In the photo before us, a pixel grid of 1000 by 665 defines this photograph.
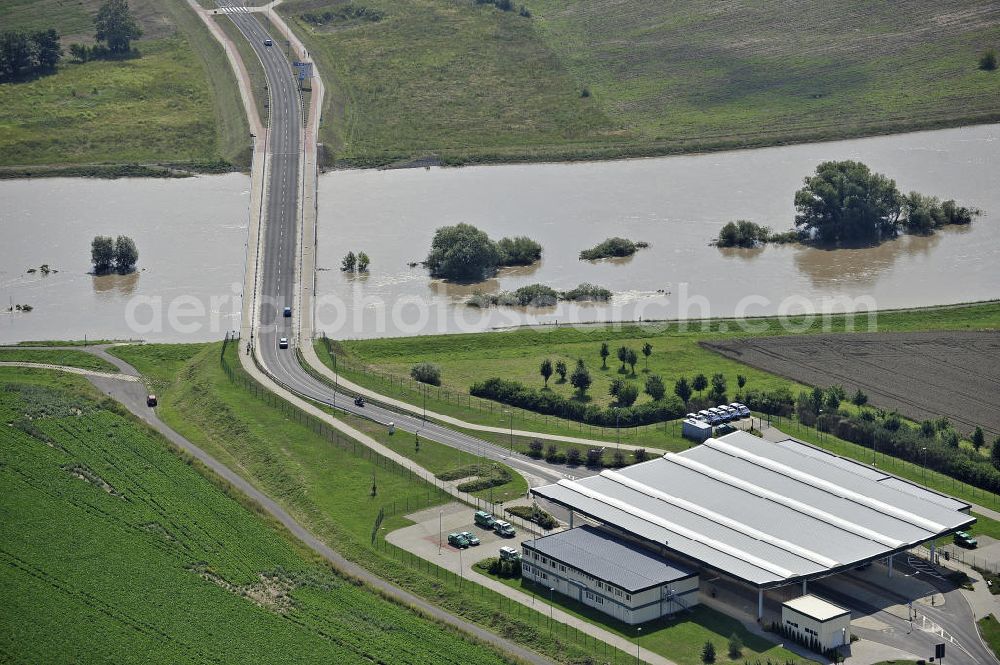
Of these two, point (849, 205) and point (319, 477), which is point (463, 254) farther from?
point (319, 477)

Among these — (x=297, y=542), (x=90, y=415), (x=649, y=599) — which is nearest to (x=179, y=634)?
(x=297, y=542)

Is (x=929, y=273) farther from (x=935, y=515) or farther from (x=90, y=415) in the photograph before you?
(x=90, y=415)

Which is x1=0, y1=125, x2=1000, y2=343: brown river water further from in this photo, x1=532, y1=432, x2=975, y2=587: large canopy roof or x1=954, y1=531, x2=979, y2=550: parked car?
x1=954, y1=531, x2=979, y2=550: parked car

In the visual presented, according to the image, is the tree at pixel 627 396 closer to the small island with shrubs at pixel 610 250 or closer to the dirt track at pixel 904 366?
the dirt track at pixel 904 366

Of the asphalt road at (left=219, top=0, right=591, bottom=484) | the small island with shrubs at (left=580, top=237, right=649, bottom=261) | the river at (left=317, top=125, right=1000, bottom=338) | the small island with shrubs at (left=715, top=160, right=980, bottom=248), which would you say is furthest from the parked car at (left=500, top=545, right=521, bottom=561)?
the small island with shrubs at (left=715, top=160, right=980, bottom=248)

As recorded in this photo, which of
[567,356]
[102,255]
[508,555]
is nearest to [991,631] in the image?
[508,555]
